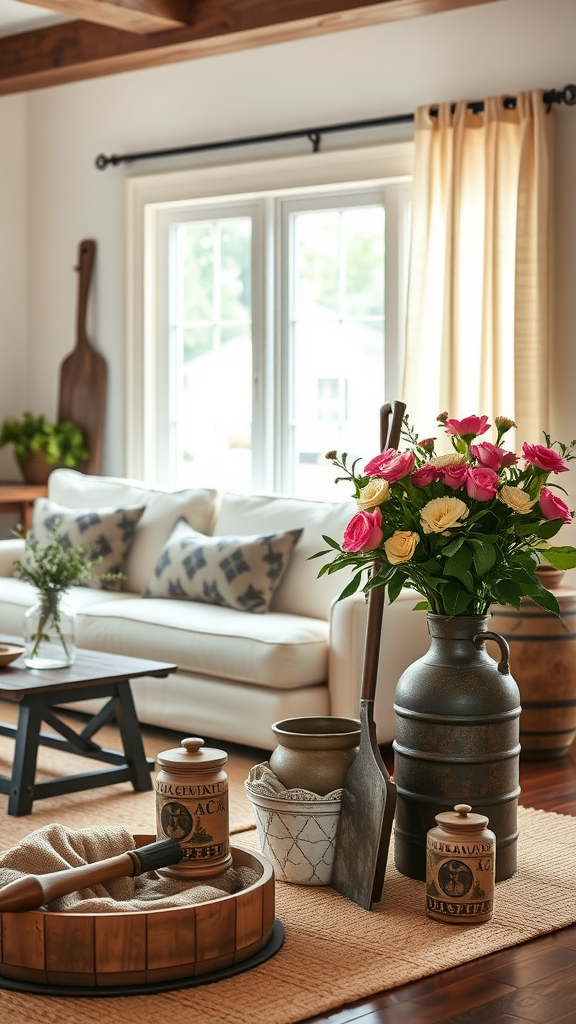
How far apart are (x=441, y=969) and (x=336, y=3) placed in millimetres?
3527

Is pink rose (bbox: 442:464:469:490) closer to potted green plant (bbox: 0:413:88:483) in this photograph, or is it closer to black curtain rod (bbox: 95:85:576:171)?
black curtain rod (bbox: 95:85:576:171)

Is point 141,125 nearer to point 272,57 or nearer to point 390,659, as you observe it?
point 272,57

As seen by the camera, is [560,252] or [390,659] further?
[560,252]

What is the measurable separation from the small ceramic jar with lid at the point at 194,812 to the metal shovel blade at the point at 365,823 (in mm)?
341

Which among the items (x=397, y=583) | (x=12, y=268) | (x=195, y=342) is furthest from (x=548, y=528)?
(x=12, y=268)

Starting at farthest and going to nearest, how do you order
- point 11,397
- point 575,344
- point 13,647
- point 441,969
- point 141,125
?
point 11,397, point 141,125, point 575,344, point 13,647, point 441,969

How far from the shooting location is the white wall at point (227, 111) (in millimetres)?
4883

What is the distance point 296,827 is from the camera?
10.2 feet

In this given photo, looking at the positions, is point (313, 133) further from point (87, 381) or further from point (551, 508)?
point (551, 508)

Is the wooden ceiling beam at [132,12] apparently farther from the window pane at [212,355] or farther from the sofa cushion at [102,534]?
the sofa cushion at [102,534]

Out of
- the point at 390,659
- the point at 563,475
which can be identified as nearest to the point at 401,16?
the point at 563,475

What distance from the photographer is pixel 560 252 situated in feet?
16.0

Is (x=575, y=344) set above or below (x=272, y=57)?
below

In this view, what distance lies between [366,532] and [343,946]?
2.88ft
